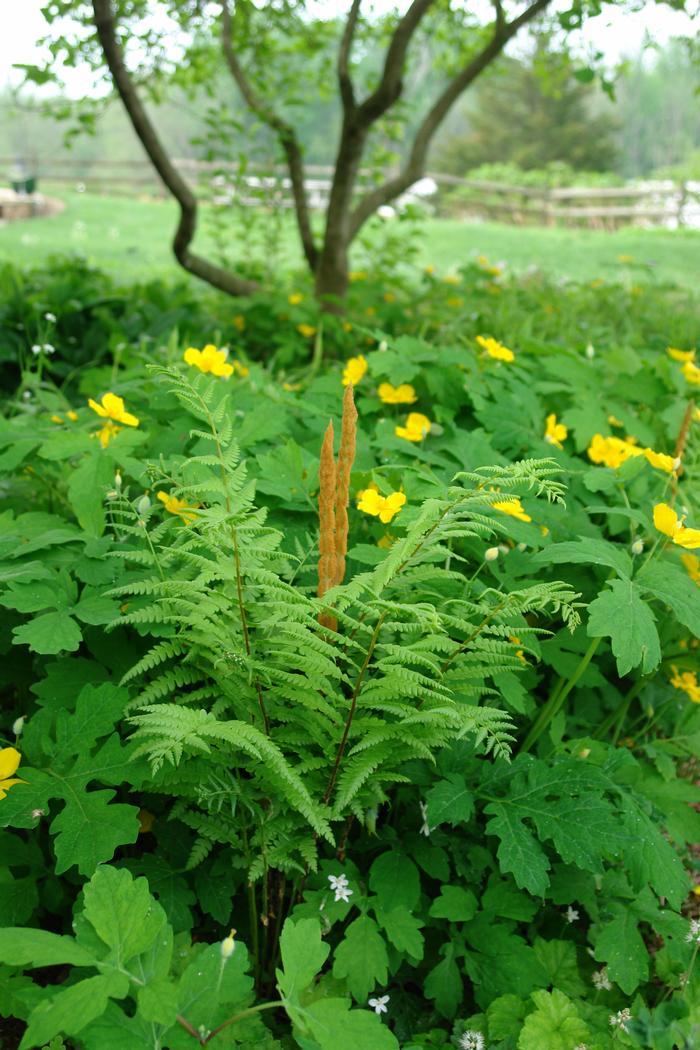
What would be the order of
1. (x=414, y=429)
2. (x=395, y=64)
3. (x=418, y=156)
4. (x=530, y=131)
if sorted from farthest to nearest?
(x=530, y=131) < (x=418, y=156) < (x=395, y=64) < (x=414, y=429)

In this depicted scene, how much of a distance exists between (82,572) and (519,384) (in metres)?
1.24

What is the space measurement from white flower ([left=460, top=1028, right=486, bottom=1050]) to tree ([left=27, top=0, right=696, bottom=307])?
3.22 m

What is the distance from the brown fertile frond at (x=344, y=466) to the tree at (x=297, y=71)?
9.33 feet

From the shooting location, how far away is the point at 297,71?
4.80 m

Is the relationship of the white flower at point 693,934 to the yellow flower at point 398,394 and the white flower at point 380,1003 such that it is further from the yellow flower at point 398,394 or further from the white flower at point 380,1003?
the yellow flower at point 398,394

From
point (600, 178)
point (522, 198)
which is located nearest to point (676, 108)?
point (600, 178)

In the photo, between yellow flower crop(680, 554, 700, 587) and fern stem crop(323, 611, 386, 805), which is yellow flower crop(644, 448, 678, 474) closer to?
yellow flower crop(680, 554, 700, 587)

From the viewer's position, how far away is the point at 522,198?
18.2 meters

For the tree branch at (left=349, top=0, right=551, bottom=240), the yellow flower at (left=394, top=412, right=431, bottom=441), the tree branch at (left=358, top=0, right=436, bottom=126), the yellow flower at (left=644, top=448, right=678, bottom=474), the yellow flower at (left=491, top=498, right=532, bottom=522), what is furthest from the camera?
the tree branch at (left=349, top=0, right=551, bottom=240)

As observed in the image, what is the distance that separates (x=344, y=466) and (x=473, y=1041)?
2.90 feet

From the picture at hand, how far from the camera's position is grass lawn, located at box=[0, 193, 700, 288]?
357 inches

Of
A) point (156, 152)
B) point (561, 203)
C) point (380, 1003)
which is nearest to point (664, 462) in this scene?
point (380, 1003)

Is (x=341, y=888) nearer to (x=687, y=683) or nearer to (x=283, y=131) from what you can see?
(x=687, y=683)

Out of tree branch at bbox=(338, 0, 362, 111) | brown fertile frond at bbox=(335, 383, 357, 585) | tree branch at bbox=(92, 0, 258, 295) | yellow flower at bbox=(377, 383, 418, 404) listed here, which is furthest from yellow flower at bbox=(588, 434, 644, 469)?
tree branch at bbox=(92, 0, 258, 295)
